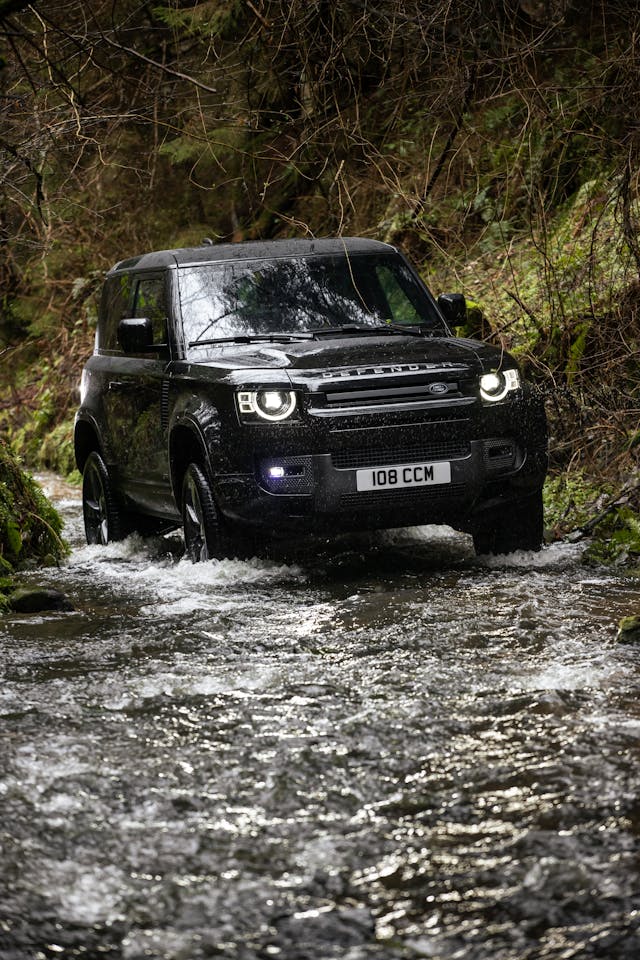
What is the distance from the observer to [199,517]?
813 centimetres

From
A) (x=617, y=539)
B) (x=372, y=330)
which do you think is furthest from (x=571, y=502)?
(x=372, y=330)

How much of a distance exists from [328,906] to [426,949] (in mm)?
317

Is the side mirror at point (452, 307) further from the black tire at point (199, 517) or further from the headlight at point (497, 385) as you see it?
the black tire at point (199, 517)

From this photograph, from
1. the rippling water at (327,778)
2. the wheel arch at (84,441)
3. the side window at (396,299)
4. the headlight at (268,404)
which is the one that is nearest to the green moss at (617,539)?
the rippling water at (327,778)

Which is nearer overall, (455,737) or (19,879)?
(19,879)

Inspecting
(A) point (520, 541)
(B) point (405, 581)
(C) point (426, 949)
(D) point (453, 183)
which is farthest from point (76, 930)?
(D) point (453, 183)

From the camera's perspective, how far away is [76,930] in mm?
3309

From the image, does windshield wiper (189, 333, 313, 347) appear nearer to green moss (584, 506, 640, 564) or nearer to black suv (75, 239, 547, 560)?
black suv (75, 239, 547, 560)

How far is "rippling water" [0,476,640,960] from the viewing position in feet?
10.8

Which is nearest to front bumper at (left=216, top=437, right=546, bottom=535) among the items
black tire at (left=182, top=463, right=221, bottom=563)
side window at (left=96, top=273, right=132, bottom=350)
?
black tire at (left=182, top=463, right=221, bottom=563)

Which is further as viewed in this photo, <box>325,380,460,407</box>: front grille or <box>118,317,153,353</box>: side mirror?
<box>118,317,153,353</box>: side mirror

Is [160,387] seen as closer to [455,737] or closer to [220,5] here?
[455,737]

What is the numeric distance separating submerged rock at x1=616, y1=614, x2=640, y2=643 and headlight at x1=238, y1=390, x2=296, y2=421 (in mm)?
2471

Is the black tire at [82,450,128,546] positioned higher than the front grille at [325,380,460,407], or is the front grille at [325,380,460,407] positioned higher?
the front grille at [325,380,460,407]
